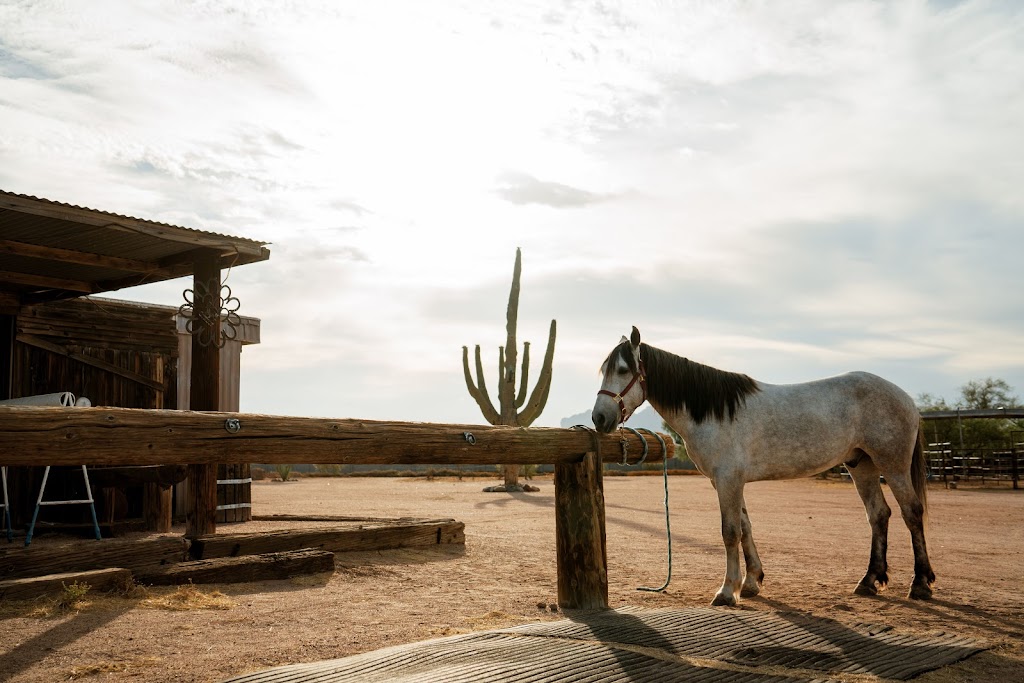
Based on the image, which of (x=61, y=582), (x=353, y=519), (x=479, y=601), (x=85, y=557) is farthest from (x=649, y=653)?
(x=353, y=519)

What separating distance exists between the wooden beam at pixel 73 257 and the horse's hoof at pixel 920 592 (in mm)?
7977

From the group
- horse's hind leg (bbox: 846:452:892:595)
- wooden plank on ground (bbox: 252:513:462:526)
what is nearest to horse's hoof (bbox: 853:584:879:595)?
horse's hind leg (bbox: 846:452:892:595)

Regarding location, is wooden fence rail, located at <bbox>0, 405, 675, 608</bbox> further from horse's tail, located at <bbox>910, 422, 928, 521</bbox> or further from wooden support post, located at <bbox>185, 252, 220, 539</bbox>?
wooden support post, located at <bbox>185, 252, 220, 539</bbox>

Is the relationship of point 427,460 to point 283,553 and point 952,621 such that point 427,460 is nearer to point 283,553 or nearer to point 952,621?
point 283,553

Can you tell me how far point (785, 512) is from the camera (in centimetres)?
1459

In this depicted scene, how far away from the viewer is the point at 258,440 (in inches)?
161

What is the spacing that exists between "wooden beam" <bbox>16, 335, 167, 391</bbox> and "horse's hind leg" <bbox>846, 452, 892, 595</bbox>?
28.2 ft

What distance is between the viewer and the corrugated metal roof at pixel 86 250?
746cm

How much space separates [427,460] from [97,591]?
291 cm

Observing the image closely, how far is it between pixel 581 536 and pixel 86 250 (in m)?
6.34

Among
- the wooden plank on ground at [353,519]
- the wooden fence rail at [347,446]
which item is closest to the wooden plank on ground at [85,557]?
the wooden plank on ground at [353,519]

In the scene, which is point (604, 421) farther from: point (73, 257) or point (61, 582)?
point (73, 257)

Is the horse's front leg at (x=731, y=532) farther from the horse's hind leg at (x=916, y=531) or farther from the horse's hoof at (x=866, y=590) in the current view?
the horse's hind leg at (x=916, y=531)

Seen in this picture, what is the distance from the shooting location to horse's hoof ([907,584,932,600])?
6.32 meters
